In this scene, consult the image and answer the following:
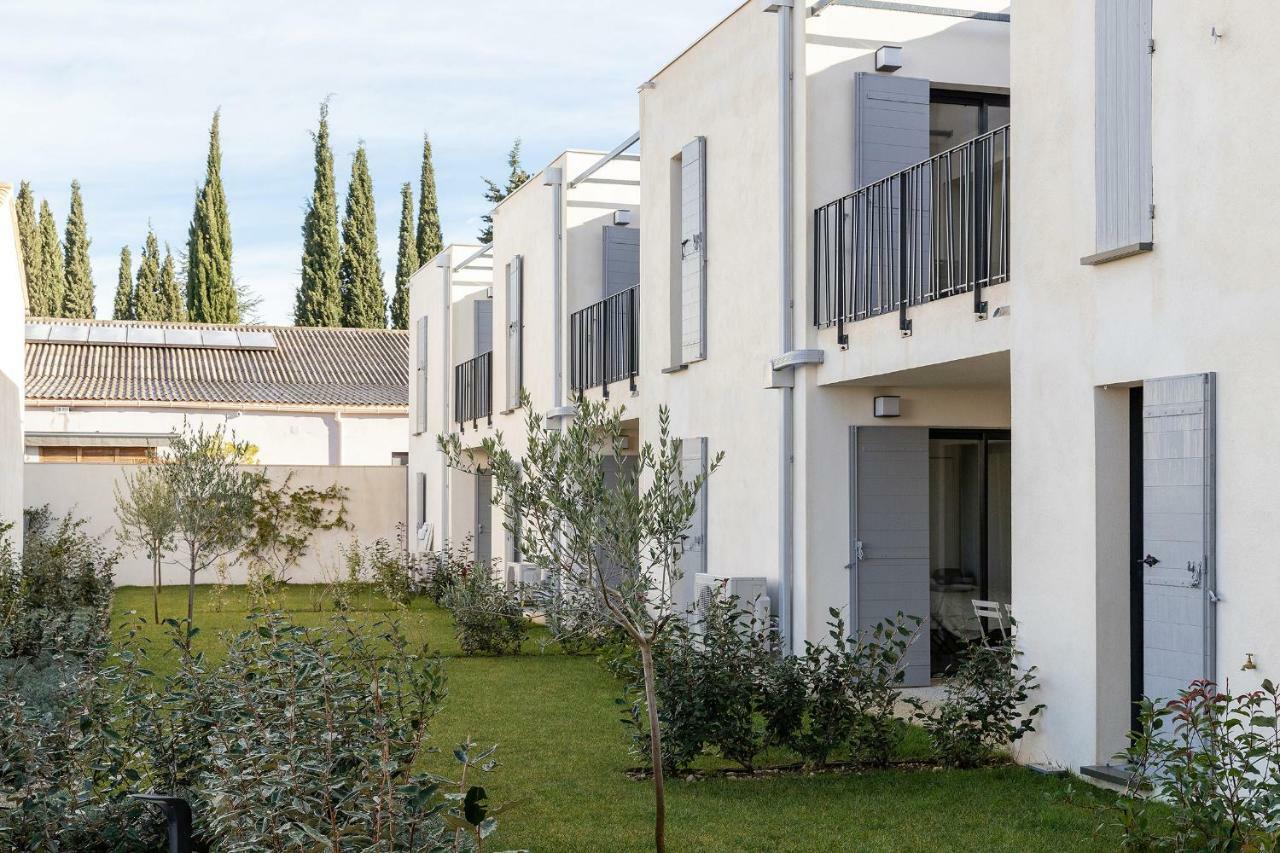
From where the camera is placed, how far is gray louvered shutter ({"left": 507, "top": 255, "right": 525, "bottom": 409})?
60.5 feet

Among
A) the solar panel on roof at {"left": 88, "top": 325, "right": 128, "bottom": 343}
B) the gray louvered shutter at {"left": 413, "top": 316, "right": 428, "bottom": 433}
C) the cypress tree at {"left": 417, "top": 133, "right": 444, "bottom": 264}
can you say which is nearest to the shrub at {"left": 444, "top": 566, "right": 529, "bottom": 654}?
the gray louvered shutter at {"left": 413, "top": 316, "right": 428, "bottom": 433}

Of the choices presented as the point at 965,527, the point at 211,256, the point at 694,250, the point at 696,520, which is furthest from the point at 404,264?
the point at 965,527

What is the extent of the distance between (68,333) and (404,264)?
1129 cm

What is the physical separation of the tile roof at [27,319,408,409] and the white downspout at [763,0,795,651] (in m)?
24.5

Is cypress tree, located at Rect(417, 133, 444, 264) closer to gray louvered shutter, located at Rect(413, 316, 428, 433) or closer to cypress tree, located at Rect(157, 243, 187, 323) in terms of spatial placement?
cypress tree, located at Rect(157, 243, 187, 323)

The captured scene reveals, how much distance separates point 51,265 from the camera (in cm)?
4475

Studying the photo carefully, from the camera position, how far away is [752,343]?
11.4 metres

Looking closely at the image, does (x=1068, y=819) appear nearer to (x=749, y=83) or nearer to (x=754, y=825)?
(x=754, y=825)

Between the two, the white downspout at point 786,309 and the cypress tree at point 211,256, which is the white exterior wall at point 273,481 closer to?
the white downspout at point 786,309

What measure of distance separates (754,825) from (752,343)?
5307mm

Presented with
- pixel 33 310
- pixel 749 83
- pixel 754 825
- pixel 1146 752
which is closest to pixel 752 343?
pixel 749 83

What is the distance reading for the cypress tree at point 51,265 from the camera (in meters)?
44.2

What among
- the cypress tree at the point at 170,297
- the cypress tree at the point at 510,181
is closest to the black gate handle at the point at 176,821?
the cypress tree at the point at 510,181

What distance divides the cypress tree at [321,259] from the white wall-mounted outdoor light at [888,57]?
33624 millimetres
